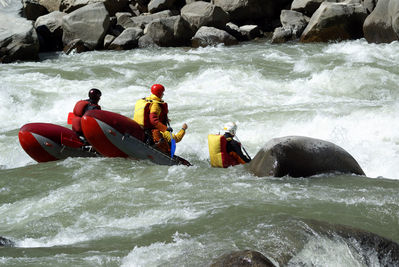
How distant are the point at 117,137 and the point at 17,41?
30.9ft

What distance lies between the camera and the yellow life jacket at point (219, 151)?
21.8 ft

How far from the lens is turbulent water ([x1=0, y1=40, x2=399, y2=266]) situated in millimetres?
3871

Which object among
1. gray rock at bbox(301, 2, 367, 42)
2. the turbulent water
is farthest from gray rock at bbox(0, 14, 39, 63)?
gray rock at bbox(301, 2, 367, 42)

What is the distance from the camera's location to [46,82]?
39.9ft

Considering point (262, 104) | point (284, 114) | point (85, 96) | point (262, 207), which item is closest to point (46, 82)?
point (85, 96)

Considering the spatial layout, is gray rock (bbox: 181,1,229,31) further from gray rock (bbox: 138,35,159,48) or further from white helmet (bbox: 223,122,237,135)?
white helmet (bbox: 223,122,237,135)

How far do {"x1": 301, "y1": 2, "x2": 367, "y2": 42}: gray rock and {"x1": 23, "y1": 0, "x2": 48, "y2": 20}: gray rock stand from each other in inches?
411

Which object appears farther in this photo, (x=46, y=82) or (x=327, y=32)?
(x=327, y=32)

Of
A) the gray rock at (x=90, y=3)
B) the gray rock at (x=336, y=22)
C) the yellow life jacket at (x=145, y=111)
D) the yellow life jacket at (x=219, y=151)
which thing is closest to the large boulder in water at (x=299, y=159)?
the yellow life jacket at (x=219, y=151)

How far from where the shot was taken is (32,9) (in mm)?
20312

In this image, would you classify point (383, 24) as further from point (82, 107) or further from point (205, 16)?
point (82, 107)

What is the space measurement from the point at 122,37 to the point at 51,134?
401 inches

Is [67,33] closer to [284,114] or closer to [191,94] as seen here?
[191,94]

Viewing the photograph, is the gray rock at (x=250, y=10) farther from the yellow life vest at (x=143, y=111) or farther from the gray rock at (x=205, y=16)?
the yellow life vest at (x=143, y=111)
